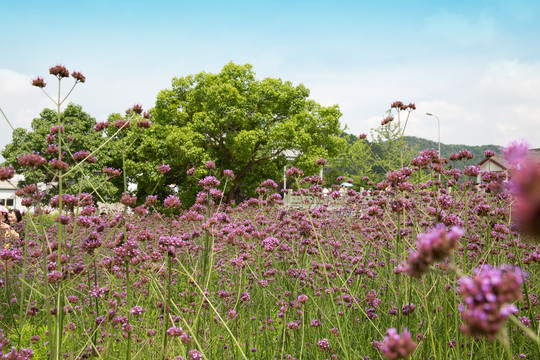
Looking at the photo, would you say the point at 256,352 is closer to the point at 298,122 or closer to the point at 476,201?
the point at 476,201

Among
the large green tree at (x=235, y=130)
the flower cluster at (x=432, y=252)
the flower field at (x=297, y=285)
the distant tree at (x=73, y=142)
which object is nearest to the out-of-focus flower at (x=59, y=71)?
the flower field at (x=297, y=285)

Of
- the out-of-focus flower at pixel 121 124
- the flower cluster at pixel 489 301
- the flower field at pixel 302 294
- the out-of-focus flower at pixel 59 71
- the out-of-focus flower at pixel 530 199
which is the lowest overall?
the flower field at pixel 302 294

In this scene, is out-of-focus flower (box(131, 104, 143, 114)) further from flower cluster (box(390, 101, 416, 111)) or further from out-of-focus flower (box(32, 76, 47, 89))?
flower cluster (box(390, 101, 416, 111))

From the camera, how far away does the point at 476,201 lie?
14.3ft

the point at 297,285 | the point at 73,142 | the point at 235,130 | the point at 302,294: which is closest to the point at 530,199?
the point at 297,285

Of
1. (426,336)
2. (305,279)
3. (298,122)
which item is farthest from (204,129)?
(426,336)

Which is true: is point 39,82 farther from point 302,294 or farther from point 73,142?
point 73,142

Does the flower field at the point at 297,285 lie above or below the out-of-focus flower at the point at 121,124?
below

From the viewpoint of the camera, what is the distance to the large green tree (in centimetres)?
2275

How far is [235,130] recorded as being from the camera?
78.8 feet

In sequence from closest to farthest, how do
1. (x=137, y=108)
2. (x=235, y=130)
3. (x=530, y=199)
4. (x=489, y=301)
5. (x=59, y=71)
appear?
(x=530, y=199) < (x=489, y=301) < (x=59, y=71) < (x=137, y=108) < (x=235, y=130)

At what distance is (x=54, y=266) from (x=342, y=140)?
24.3 metres

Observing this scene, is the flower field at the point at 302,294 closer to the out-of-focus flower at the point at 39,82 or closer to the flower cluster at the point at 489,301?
the flower cluster at the point at 489,301

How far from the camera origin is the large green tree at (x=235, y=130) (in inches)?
896
